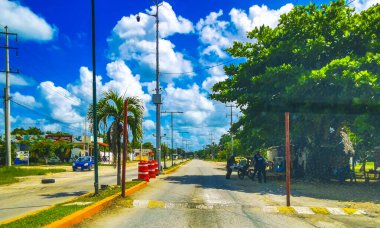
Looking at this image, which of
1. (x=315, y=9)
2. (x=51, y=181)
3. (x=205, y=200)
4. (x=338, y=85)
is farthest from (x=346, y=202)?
(x=51, y=181)

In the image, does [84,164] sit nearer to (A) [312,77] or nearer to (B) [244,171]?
(B) [244,171]

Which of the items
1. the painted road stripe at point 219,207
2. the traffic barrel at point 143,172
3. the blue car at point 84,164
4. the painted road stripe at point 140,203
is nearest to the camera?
the painted road stripe at point 219,207

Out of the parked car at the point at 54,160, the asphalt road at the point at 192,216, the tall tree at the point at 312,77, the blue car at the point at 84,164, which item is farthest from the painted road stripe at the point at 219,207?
the parked car at the point at 54,160

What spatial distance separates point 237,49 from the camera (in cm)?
2667

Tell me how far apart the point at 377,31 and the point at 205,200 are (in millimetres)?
14463

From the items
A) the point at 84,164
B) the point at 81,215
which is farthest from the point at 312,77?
the point at 84,164

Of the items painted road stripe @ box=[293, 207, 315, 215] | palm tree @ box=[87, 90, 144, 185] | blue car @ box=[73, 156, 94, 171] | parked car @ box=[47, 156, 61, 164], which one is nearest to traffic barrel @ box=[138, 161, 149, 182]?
palm tree @ box=[87, 90, 144, 185]

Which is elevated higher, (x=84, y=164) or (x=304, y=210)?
(x=304, y=210)

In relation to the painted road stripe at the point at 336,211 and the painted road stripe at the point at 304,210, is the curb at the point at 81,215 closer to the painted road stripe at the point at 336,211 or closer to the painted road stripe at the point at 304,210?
the painted road stripe at the point at 304,210

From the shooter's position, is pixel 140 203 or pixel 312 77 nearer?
pixel 140 203

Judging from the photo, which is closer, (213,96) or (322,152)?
(322,152)

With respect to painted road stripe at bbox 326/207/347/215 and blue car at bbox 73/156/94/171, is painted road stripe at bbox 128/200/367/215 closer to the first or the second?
painted road stripe at bbox 326/207/347/215

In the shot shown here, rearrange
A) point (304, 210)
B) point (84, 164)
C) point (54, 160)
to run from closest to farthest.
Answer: point (304, 210)
point (84, 164)
point (54, 160)

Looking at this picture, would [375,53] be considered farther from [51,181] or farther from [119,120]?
[51,181]
